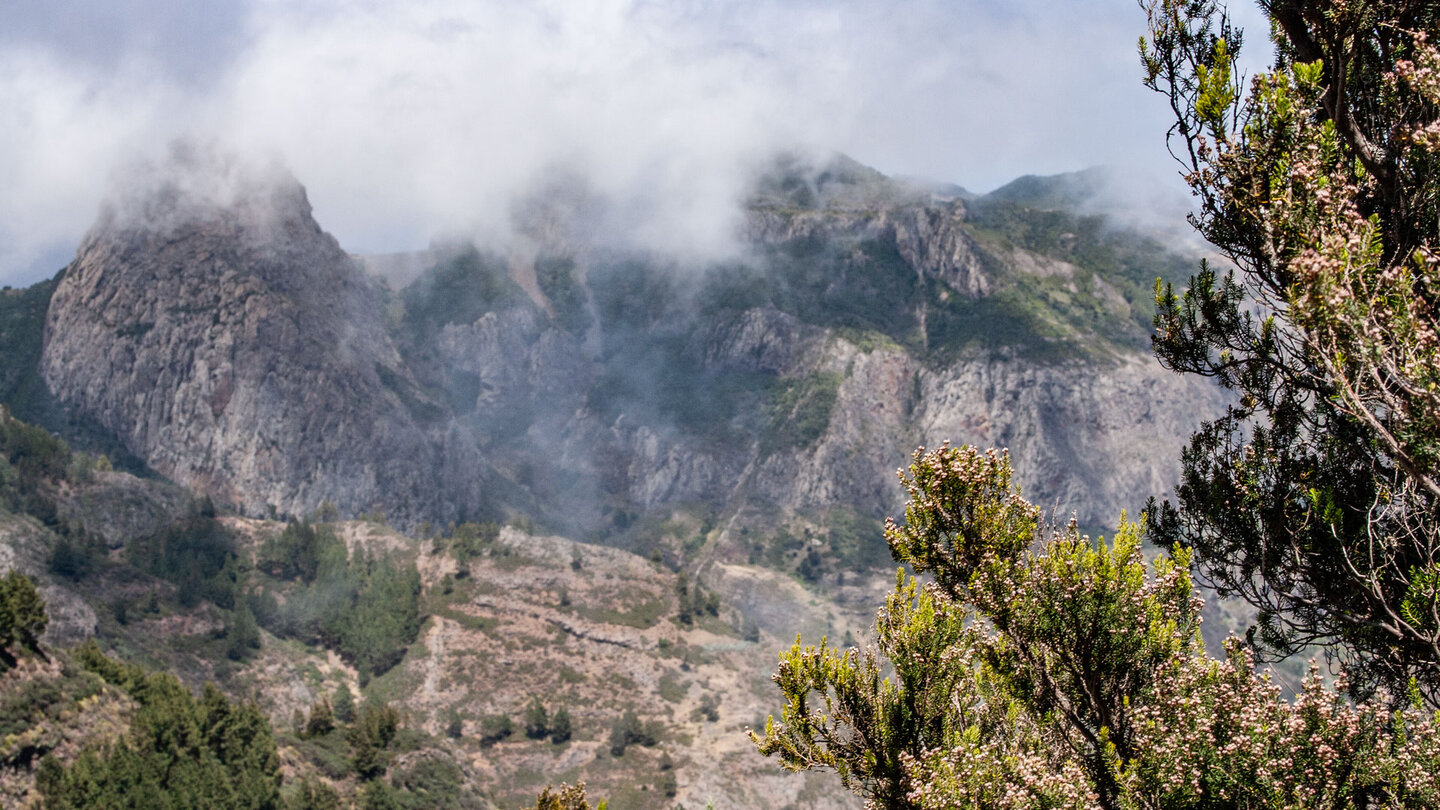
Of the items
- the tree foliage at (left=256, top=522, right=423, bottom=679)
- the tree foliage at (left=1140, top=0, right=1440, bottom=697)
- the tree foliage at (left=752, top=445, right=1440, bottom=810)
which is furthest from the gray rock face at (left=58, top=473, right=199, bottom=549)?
the tree foliage at (left=1140, top=0, right=1440, bottom=697)

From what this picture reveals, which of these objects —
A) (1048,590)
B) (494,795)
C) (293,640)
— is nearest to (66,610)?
(293,640)

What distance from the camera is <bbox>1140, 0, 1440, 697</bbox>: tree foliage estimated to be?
13.2 meters

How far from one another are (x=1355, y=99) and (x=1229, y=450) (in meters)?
6.55

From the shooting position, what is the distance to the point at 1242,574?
18.2 metres

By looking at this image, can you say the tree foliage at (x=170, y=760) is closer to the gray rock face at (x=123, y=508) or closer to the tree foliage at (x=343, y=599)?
the tree foliage at (x=343, y=599)

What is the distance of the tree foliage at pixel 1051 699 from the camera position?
1288cm

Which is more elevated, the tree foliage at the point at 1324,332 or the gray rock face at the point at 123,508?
the tree foliage at the point at 1324,332

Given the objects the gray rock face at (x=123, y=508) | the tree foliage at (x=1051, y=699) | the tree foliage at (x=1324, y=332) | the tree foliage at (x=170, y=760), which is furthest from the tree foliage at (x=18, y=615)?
the gray rock face at (x=123, y=508)

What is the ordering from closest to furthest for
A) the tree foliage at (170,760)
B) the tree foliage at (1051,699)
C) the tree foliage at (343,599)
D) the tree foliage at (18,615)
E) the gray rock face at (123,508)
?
the tree foliage at (1051,699), the tree foliage at (170,760), the tree foliage at (18,615), the tree foliage at (343,599), the gray rock face at (123,508)

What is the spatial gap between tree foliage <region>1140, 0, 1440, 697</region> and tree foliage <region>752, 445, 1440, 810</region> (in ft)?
8.05

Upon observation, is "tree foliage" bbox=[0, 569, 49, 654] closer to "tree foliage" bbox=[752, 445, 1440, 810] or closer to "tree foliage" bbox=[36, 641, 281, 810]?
"tree foliage" bbox=[36, 641, 281, 810]

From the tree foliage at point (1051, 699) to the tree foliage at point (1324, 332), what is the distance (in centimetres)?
245

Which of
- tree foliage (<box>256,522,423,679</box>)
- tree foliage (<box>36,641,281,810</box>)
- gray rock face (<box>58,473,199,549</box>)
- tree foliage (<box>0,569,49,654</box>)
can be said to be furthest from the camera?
gray rock face (<box>58,473,199,549</box>)

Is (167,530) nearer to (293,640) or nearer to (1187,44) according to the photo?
(293,640)
